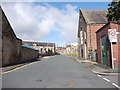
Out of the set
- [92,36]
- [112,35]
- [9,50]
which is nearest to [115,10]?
[112,35]

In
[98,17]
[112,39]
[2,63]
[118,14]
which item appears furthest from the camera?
[98,17]

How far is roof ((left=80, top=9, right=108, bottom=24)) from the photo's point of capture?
28.8 meters

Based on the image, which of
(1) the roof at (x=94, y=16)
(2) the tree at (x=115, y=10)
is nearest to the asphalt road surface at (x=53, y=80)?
(2) the tree at (x=115, y=10)

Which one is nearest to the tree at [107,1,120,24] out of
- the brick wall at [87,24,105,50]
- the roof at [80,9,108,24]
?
the brick wall at [87,24,105,50]

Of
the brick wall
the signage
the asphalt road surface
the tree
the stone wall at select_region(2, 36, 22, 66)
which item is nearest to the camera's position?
the asphalt road surface

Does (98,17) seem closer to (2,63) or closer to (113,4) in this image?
(113,4)

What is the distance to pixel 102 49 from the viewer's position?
52.6 ft

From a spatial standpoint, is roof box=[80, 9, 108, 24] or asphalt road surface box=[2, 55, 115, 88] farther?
roof box=[80, 9, 108, 24]

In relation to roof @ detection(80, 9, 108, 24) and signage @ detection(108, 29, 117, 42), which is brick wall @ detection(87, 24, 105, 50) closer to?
roof @ detection(80, 9, 108, 24)

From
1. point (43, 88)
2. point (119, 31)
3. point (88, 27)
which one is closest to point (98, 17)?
point (88, 27)

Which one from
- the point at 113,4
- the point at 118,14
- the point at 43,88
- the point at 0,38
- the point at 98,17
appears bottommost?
the point at 43,88

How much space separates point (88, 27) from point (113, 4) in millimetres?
13695

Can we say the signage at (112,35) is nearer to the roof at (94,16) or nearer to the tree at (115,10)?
the tree at (115,10)

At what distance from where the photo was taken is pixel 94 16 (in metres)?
31.2
